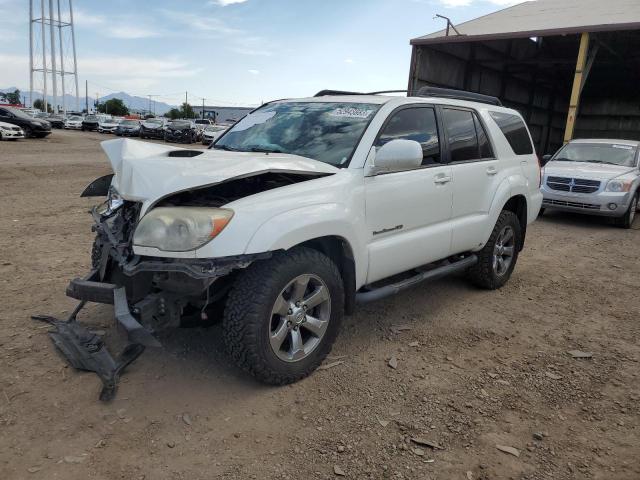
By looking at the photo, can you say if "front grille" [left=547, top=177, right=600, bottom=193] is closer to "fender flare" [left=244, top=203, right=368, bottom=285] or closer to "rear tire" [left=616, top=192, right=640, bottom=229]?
"rear tire" [left=616, top=192, right=640, bottom=229]

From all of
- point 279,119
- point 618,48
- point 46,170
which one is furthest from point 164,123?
point 279,119

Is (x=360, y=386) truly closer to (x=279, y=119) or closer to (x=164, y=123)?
(x=279, y=119)

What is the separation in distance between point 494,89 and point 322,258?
1874 cm

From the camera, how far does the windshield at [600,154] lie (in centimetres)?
1041

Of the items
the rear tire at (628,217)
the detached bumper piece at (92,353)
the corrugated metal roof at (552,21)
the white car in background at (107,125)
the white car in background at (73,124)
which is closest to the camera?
the detached bumper piece at (92,353)

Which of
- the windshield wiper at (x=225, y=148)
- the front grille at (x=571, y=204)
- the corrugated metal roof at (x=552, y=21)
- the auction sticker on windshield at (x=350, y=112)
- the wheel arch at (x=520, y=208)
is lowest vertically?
the front grille at (x=571, y=204)

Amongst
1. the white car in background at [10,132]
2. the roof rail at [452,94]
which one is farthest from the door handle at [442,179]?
the white car in background at [10,132]

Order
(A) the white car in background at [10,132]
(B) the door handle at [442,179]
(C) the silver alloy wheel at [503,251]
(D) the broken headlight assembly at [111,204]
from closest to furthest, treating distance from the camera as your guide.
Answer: (D) the broken headlight assembly at [111,204]
(B) the door handle at [442,179]
(C) the silver alloy wheel at [503,251]
(A) the white car in background at [10,132]

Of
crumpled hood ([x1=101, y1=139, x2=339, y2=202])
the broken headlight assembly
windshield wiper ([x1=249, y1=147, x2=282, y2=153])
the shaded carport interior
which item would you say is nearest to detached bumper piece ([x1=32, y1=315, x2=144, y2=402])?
the broken headlight assembly

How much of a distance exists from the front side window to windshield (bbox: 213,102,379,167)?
18 centimetres

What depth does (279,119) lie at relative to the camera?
14.1ft

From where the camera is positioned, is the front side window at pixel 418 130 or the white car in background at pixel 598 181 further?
the white car in background at pixel 598 181

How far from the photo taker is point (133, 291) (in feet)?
9.71

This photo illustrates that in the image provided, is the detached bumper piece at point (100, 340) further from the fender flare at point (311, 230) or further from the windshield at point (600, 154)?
the windshield at point (600, 154)
